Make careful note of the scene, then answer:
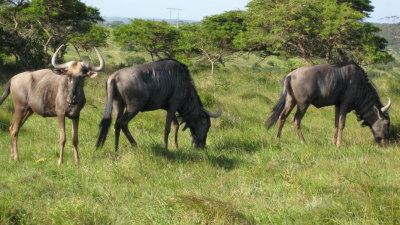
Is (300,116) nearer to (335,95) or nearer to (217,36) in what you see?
(335,95)

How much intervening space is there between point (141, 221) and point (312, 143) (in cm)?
499

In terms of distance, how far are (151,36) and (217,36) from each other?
9.14m

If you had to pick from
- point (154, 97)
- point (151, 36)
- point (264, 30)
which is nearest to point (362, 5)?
point (264, 30)

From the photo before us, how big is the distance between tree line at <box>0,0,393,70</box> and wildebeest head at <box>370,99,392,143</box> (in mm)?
10524

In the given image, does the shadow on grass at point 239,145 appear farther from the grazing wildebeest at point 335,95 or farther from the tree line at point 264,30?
the tree line at point 264,30

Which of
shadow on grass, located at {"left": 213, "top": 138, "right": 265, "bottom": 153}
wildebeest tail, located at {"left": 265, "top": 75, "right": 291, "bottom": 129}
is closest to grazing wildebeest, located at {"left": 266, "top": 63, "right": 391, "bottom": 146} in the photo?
wildebeest tail, located at {"left": 265, "top": 75, "right": 291, "bottom": 129}

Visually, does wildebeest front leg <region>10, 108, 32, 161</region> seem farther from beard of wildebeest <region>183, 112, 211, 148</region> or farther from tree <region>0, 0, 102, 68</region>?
tree <region>0, 0, 102, 68</region>

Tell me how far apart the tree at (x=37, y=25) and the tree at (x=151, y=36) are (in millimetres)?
5978

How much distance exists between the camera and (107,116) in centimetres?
705

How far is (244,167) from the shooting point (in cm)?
655

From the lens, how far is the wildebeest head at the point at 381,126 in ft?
29.4

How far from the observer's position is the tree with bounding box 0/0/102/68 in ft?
71.3

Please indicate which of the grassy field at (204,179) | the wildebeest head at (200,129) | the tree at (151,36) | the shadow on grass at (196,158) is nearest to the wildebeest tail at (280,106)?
the grassy field at (204,179)

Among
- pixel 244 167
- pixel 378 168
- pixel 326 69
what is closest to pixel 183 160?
pixel 244 167
